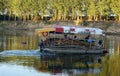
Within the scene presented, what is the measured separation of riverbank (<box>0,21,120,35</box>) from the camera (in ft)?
413

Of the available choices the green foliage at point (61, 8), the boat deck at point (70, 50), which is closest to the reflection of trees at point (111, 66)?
the boat deck at point (70, 50)

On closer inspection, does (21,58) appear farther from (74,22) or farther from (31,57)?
(74,22)

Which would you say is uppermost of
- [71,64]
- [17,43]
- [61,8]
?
[61,8]

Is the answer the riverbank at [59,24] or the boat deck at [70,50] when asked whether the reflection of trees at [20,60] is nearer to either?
the boat deck at [70,50]

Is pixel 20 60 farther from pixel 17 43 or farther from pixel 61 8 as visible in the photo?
pixel 61 8

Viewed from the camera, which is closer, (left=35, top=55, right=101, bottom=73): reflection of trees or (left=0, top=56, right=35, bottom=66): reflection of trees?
(left=35, top=55, right=101, bottom=73): reflection of trees

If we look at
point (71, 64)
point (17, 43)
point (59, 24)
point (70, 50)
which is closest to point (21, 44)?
point (17, 43)

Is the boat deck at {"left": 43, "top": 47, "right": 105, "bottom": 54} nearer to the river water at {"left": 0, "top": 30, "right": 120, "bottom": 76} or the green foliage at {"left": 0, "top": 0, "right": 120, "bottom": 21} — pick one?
the river water at {"left": 0, "top": 30, "right": 120, "bottom": 76}

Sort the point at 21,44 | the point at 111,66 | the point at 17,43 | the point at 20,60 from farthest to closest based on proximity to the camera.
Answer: the point at 17,43
the point at 21,44
the point at 20,60
the point at 111,66

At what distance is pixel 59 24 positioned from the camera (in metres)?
132

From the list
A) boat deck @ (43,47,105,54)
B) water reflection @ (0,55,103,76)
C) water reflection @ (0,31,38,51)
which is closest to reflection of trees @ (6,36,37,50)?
water reflection @ (0,31,38,51)

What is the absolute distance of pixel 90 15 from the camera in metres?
137

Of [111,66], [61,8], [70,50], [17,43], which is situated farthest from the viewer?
[61,8]

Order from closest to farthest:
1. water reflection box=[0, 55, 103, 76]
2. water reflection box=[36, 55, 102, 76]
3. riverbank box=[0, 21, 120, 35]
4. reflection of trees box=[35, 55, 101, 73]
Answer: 1. water reflection box=[0, 55, 103, 76]
2. water reflection box=[36, 55, 102, 76]
3. reflection of trees box=[35, 55, 101, 73]
4. riverbank box=[0, 21, 120, 35]
